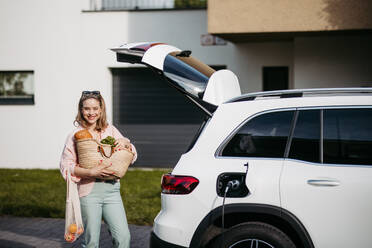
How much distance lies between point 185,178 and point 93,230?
980 millimetres

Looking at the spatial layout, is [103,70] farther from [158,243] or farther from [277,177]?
[277,177]

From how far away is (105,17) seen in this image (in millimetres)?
13984

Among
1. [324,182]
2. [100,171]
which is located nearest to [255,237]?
[324,182]

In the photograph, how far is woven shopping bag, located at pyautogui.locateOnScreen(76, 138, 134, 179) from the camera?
181 inches

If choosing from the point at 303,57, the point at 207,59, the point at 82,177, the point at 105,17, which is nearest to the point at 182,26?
the point at 207,59

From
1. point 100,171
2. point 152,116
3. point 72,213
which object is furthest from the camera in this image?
point 152,116

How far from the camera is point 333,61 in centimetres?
1182

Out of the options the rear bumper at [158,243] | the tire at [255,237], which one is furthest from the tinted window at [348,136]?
the rear bumper at [158,243]

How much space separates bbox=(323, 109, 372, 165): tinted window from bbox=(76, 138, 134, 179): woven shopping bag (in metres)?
1.68

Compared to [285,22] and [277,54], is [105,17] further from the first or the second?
[285,22]

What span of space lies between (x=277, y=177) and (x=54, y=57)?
1132 centimetres

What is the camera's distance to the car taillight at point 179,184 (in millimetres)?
4188

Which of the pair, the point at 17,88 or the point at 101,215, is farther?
the point at 17,88

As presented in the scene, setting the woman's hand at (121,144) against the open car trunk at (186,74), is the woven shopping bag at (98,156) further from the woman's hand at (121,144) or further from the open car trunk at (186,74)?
the open car trunk at (186,74)
